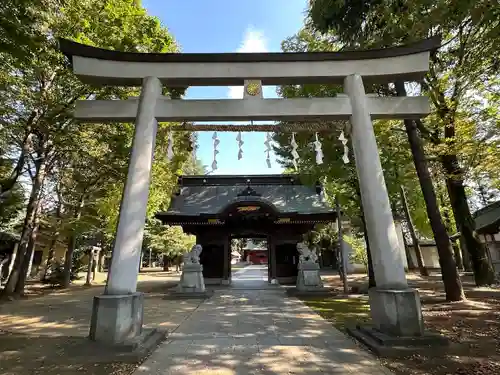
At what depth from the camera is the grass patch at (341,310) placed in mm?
6752

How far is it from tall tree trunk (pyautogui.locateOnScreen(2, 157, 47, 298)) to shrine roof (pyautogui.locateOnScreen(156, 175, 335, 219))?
268 inches

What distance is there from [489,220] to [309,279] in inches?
537

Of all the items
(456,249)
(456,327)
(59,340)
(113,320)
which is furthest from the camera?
(456,249)

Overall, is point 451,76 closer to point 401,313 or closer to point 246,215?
point 401,313

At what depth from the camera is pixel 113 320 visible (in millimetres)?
4488

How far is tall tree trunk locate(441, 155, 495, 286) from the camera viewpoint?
10180 millimetres

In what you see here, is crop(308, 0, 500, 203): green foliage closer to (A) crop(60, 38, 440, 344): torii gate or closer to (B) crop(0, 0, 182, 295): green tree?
(A) crop(60, 38, 440, 344): torii gate

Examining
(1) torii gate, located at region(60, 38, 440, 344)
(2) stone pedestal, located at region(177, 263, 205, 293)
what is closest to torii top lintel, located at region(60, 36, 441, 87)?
(1) torii gate, located at region(60, 38, 440, 344)

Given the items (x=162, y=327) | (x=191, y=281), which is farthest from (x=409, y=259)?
(x=162, y=327)

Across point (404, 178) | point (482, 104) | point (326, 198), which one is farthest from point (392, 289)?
point (326, 198)

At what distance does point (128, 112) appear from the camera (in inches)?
229

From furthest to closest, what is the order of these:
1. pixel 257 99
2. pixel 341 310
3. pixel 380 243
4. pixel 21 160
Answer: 1. pixel 21 160
2. pixel 341 310
3. pixel 257 99
4. pixel 380 243

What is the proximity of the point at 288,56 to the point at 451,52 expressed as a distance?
21.2 ft

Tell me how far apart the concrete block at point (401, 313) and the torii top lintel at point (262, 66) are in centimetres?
432
